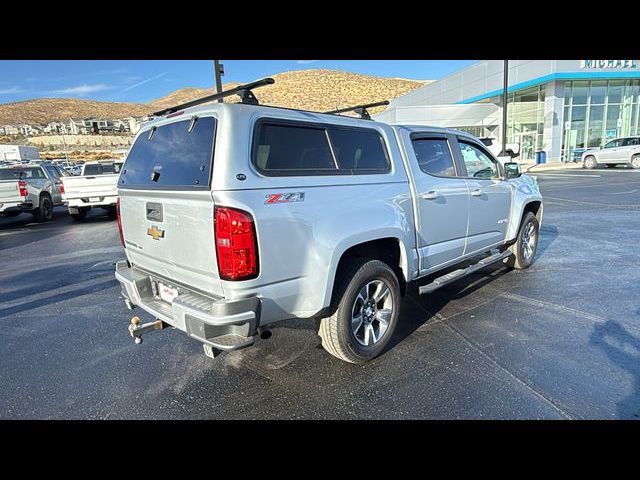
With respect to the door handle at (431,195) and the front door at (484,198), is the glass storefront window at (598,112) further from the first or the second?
the door handle at (431,195)

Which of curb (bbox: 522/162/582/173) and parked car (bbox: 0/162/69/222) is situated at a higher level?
parked car (bbox: 0/162/69/222)

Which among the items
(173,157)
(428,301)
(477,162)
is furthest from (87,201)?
(477,162)

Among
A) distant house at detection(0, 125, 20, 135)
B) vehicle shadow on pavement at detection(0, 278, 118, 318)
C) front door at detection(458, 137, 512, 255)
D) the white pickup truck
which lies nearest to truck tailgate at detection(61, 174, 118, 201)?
the white pickup truck

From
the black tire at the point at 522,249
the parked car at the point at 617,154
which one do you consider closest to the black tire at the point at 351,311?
the black tire at the point at 522,249

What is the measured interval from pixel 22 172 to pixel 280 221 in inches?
531

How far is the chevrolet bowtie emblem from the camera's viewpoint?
301 cm

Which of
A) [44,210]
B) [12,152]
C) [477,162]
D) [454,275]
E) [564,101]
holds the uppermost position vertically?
[564,101]

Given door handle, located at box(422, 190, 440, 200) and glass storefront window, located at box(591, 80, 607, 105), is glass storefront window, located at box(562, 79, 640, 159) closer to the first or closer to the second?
glass storefront window, located at box(591, 80, 607, 105)

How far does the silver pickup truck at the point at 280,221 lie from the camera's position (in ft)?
8.22

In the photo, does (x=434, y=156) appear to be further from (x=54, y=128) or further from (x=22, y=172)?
(x=54, y=128)

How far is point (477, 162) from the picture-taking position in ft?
16.1

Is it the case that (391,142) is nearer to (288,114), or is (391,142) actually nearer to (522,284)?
(288,114)

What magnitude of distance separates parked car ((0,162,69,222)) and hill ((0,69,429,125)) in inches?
2405
